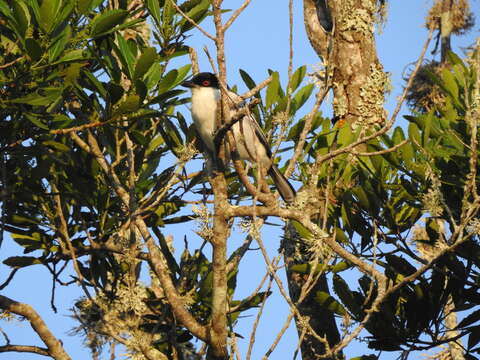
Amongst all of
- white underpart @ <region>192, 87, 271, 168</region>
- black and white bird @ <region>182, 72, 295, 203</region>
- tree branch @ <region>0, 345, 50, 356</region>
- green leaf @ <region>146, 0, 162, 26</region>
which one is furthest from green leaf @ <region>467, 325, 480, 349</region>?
green leaf @ <region>146, 0, 162, 26</region>

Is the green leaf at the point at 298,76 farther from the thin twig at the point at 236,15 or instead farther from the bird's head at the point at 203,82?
the thin twig at the point at 236,15

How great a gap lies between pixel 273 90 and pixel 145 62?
1.47 metres

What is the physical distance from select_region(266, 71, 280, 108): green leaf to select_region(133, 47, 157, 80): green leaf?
4.56ft

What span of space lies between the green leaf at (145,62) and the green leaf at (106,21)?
0.30 meters

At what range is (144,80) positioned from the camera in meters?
4.52

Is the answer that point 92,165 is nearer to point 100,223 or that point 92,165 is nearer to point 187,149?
point 100,223

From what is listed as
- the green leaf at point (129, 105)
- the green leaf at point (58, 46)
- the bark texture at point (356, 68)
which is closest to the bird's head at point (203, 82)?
the bark texture at point (356, 68)

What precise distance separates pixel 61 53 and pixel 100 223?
1.43 metres

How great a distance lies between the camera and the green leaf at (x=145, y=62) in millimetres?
4141

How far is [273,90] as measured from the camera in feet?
17.9

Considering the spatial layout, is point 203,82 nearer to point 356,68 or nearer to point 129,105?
point 356,68

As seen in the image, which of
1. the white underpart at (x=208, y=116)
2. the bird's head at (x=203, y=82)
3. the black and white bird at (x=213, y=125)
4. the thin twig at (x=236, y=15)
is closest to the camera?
the thin twig at (x=236, y=15)

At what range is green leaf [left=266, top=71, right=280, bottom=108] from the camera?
17.8 ft

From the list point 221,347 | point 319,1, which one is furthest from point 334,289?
point 319,1
